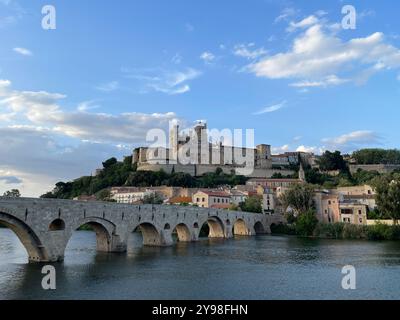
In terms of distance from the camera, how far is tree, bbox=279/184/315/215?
69438 millimetres

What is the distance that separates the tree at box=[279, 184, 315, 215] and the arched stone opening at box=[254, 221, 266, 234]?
20.2 feet

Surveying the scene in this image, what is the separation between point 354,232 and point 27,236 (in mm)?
45708

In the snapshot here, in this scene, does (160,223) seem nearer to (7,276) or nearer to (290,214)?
(7,276)

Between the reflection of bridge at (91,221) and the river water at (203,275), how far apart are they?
1624 mm

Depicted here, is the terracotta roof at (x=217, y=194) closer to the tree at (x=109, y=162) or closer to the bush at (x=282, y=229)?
the bush at (x=282, y=229)

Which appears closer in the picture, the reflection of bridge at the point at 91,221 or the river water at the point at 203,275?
the river water at the point at 203,275

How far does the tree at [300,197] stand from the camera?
228 feet

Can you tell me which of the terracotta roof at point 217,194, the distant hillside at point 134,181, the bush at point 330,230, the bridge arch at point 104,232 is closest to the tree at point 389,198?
the bush at point 330,230

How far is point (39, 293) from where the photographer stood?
20469 millimetres

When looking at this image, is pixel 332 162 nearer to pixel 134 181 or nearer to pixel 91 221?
pixel 134 181

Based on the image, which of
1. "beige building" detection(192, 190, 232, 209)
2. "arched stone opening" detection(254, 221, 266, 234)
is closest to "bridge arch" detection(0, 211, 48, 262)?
"arched stone opening" detection(254, 221, 266, 234)

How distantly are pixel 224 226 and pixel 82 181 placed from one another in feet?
230

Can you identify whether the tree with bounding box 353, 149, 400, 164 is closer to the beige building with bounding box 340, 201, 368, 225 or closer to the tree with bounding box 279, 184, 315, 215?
the tree with bounding box 279, 184, 315, 215

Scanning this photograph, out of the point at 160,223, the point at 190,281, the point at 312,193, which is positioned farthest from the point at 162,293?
the point at 312,193
